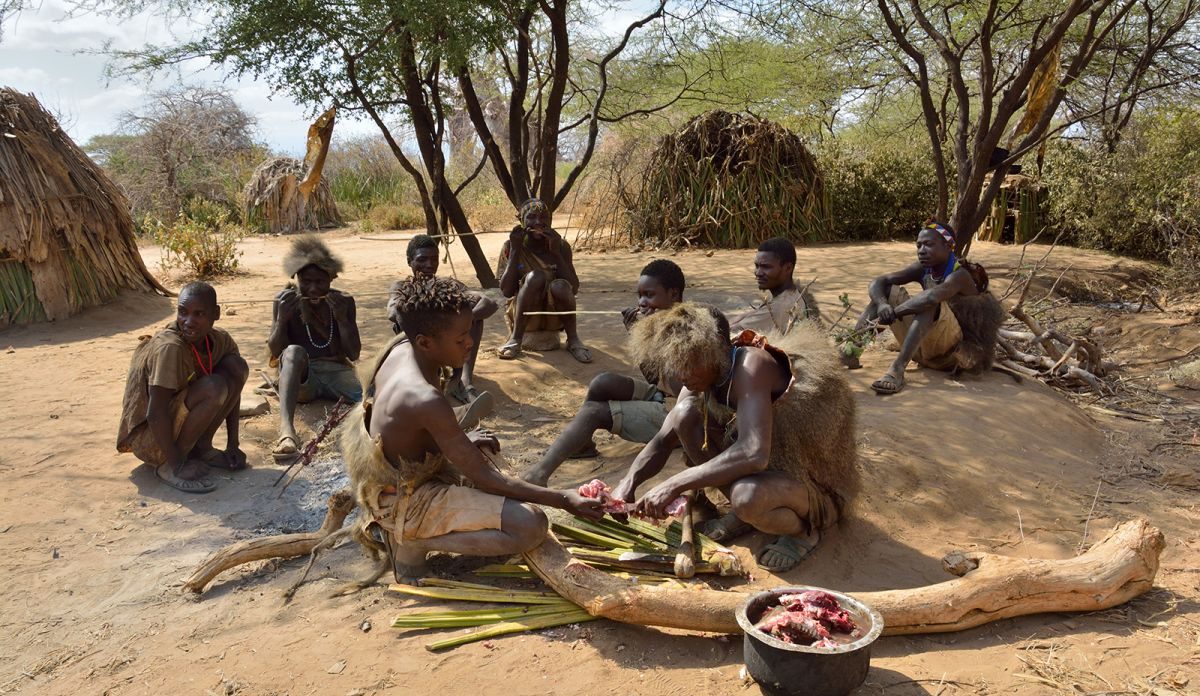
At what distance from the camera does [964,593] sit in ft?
8.88

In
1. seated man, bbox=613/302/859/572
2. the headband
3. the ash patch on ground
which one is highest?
the headband

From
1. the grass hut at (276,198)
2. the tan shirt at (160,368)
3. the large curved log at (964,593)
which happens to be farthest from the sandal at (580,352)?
the grass hut at (276,198)

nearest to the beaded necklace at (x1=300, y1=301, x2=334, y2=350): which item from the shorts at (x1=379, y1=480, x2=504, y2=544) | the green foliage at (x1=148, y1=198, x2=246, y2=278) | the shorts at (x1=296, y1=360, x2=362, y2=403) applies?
the shorts at (x1=296, y1=360, x2=362, y2=403)

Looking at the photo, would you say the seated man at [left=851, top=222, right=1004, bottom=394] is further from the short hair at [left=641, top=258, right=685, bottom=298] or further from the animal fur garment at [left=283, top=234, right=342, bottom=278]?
the animal fur garment at [left=283, top=234, right=342, bottom=278]

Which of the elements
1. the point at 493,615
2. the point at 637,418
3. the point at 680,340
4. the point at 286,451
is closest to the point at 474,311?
the point at 286,451

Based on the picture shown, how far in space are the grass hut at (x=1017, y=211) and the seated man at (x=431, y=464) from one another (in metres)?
11.1

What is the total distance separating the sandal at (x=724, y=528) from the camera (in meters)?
3.43

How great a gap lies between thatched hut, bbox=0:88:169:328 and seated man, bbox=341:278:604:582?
6735 mm

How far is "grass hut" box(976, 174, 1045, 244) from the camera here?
474 inches

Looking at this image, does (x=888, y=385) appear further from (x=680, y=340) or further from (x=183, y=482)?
(x=183, y=482)

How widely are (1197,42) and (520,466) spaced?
11.8 meters

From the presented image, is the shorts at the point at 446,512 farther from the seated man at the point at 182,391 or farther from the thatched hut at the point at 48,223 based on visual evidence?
the thatched hut at the point at 48,223

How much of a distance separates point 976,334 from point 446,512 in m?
4.11

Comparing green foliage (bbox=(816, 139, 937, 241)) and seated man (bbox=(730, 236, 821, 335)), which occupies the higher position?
green foliage (bbox=(816, 139, 937, 241))
